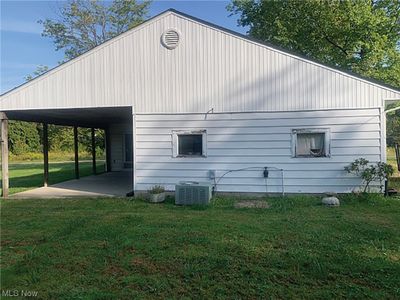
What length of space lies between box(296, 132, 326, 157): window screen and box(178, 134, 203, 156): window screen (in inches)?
102

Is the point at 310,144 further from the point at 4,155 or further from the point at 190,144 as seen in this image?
the point at 4,155

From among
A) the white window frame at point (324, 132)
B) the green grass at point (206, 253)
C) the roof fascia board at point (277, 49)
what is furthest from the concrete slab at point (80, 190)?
the roof fascia board at point (277, 49)

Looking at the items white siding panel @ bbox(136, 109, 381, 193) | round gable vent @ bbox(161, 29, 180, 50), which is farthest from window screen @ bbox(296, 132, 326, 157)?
round gable vent @ bbox(161, 29, 180, 50)

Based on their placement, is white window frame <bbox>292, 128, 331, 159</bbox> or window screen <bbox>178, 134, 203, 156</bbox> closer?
white window frame <bbox>292, 128, 331, 159</bbox>

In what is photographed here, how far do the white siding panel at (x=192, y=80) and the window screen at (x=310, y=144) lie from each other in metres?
0.74

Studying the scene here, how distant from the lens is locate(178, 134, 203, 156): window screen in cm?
988

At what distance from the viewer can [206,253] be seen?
475cm

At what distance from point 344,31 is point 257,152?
9.90 meters

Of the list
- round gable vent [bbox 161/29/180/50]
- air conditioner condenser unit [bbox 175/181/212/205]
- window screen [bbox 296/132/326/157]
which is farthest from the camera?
round gable vent [bbox 161/29/180/50]

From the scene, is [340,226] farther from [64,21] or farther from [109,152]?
[64,21]

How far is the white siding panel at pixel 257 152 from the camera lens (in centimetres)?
900

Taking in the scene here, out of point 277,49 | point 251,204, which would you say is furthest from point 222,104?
point 251,204

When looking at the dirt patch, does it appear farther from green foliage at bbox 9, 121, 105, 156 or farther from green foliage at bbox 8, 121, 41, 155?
green foliage at bbox 8, 121, 41, 155

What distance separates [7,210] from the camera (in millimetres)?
8312
